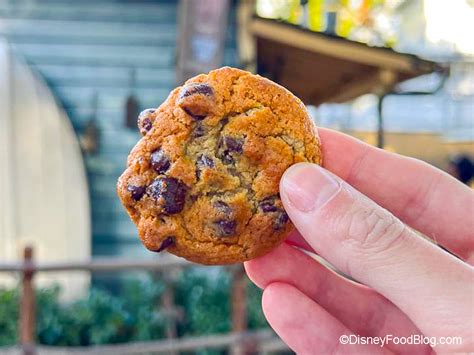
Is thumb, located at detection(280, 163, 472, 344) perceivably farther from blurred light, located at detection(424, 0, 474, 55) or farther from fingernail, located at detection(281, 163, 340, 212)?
blurred light, located at detection(424, 0, 474, 55)

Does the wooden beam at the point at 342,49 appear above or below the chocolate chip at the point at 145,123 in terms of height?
below

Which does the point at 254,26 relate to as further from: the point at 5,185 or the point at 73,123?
the point at 5,185

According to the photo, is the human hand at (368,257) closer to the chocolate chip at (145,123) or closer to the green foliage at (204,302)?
the chocolate chip at (145,123)

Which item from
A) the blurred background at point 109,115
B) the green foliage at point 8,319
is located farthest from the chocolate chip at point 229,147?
the green foliage at point 8,319

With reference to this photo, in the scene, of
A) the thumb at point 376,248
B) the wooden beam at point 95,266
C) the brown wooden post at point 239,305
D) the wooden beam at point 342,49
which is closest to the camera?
the thumb at point 376,248

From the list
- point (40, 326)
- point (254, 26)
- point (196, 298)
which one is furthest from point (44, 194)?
point (254, 26)

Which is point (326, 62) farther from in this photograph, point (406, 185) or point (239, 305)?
point (406, 185)

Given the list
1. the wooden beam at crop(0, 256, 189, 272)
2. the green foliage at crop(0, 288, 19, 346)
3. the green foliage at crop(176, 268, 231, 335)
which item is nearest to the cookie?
the wooden beam at crop(0, 256, 189, 272)
